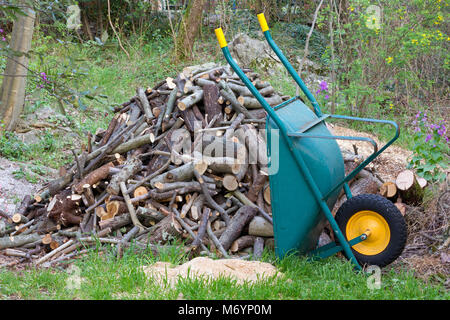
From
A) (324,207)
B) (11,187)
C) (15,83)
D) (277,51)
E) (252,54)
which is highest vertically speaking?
(277,51)

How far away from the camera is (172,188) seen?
4539 mm

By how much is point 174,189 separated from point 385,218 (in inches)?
76.8

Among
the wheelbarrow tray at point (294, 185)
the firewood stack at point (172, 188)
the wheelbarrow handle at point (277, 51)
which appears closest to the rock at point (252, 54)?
the firewood stack at point (172, 188)

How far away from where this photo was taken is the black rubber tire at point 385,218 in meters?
3.45

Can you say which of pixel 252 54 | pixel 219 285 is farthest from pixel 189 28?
pixel 219 285

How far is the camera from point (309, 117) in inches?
160

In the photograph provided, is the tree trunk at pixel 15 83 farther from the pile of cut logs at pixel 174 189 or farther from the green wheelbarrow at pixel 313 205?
the green wheelbarrow at pixel 313 205

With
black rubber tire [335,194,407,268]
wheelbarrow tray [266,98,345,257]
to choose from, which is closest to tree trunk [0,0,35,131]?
wheelbarrow tray [266,98,345,257]

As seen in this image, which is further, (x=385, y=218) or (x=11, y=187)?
(x=11, y=187)

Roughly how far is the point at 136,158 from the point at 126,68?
21.7ft

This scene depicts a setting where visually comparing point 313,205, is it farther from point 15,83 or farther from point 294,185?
point 15,83

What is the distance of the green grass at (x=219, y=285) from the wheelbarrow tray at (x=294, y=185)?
0.64 feet
